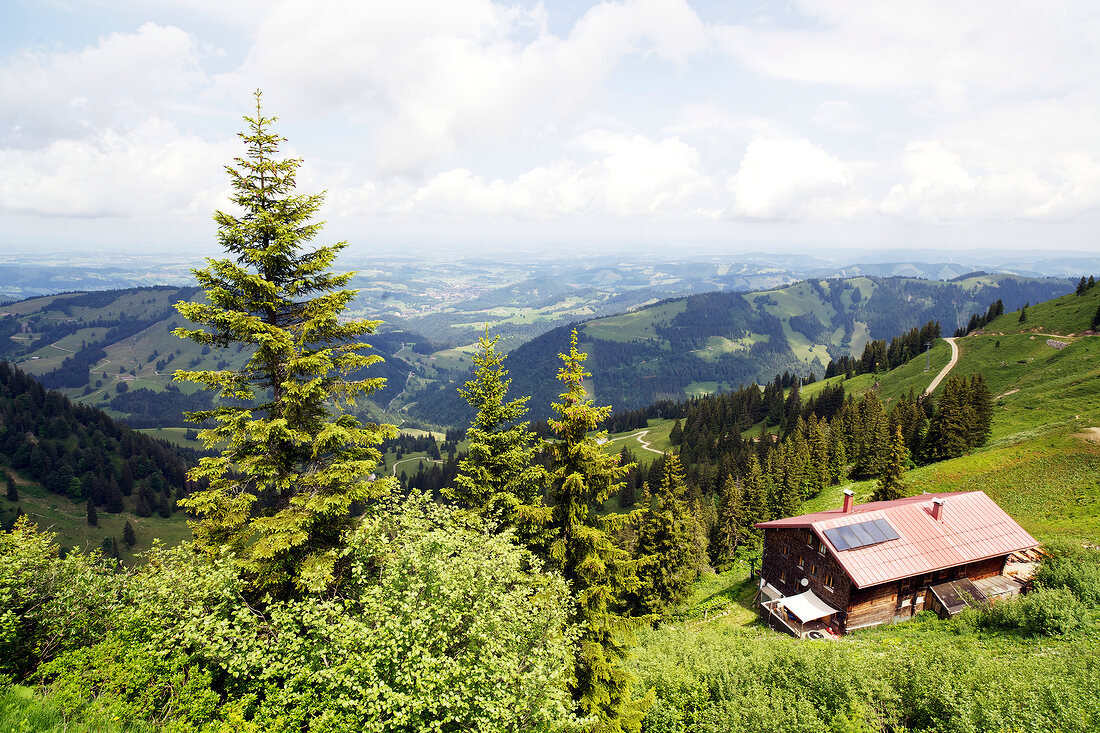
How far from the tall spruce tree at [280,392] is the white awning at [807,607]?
35.7 m

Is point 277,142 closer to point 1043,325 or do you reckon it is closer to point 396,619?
point 396,619

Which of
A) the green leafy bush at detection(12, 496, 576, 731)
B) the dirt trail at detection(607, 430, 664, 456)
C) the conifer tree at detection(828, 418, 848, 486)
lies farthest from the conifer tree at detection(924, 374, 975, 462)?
the dirt trail at detection(607, 430, 664, 456)

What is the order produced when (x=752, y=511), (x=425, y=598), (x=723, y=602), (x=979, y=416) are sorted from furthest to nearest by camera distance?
(x=979, y=416), (x=752, y=511), (x=723, y=602), (x=425, y=598)

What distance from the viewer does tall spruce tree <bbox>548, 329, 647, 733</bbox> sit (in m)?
→ 18.5

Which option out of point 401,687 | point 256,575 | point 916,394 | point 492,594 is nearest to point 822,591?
point 492,594

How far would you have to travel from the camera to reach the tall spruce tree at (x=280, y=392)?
49.6 ft

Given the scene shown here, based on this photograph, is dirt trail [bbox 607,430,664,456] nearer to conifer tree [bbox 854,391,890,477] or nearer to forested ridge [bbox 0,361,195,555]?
conifer tree [bbox 854,391,890,477]

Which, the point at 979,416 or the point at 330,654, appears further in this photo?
the point at 979,416

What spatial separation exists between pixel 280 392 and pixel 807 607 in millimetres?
40913

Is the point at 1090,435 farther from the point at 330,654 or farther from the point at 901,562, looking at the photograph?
the point at 330,654

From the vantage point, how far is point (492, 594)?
48.6 feet

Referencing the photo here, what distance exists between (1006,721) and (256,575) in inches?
968

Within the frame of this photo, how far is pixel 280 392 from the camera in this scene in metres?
16.2

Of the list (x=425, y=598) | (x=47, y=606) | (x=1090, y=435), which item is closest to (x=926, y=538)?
(x=1090, y=435)
